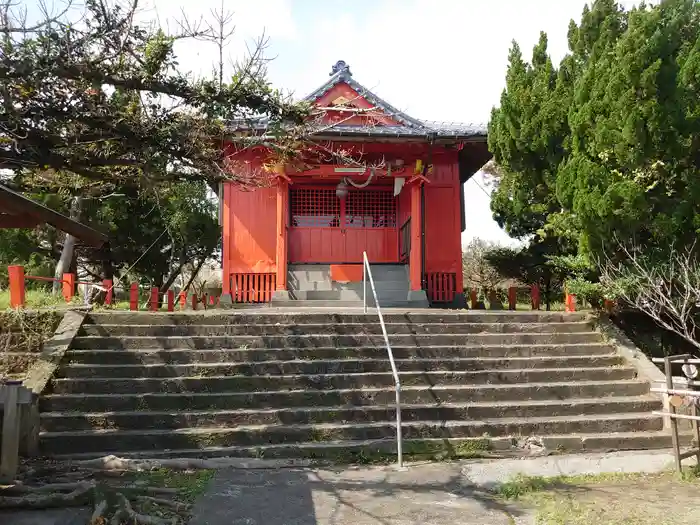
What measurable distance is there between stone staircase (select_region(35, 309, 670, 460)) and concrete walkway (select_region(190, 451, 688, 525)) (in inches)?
16.3

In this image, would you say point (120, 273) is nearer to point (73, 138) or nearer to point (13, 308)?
point (13, 308)

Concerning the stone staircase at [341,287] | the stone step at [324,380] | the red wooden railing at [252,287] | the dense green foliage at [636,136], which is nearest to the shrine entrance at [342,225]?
the stone staircase at [341,287]

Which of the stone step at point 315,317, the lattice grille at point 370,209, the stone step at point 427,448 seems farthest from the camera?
the lattice grille at point 370,209

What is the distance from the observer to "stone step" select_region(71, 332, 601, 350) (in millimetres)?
7129

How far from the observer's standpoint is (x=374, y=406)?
255 inches

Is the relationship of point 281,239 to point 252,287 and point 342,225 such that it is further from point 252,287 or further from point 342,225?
point 342,225

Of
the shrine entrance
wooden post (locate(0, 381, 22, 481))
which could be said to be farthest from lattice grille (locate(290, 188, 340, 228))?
wooden post (locate(0, 381, 22, 481))

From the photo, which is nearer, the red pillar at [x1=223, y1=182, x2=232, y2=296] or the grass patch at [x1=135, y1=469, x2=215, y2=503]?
the grass patch at [x1=135, y1=469, x2=215, y2=503]

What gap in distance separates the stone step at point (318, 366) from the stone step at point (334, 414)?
658mm

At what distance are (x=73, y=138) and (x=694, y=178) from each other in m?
7.49

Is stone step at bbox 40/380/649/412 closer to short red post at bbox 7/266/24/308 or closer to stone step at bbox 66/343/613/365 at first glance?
stone step at bbox 66/343/613/365

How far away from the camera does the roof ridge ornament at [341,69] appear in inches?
516

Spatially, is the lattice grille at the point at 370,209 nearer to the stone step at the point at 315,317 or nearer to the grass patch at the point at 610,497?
the stone step at the point at 315,317

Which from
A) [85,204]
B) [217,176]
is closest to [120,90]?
[217,176]
